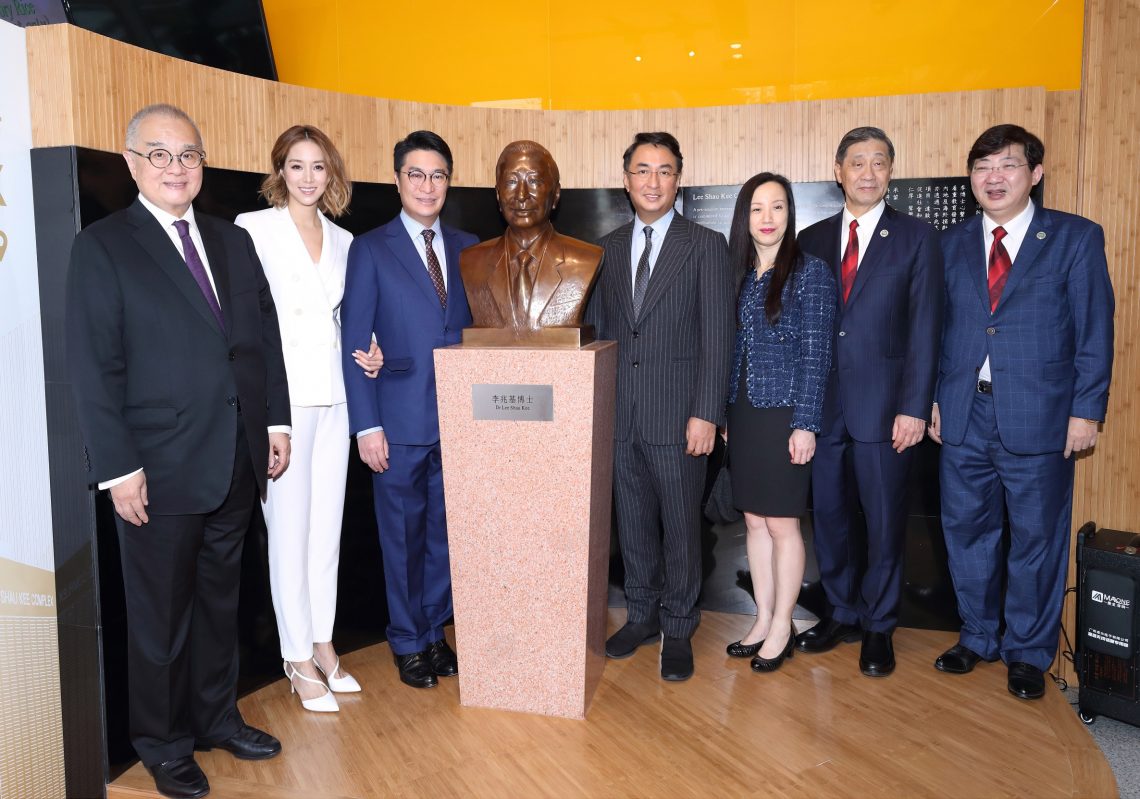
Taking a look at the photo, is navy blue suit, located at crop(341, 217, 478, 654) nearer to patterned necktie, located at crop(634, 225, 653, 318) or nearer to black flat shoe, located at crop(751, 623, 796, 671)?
patterned necktie, located at crop(634, 225, 653, 318)

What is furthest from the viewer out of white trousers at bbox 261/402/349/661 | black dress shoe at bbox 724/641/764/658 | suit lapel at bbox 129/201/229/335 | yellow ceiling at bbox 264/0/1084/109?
yellow ceiling at bbox 264/0/1084/109

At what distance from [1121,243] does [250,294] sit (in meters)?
3.39

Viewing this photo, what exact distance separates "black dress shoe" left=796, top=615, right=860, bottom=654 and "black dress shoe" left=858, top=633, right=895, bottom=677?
0.17 m

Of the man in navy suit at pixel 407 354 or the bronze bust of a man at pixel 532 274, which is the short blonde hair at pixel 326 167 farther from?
the bronze bust of a man at pixel 532 274

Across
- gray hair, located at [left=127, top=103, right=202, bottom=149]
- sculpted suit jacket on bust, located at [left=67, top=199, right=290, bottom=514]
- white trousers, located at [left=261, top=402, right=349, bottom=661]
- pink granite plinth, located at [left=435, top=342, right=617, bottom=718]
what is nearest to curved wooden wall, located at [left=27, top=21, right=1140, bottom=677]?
gray hair, located at [left=127, top=103, right=202, bottom=149]

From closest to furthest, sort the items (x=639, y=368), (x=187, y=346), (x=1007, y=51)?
(x=187, y=346) → (x=639, y=368) → (x=1007, y=51)

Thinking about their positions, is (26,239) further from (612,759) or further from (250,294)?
(612,759)

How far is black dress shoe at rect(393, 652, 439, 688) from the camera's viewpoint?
3188mm

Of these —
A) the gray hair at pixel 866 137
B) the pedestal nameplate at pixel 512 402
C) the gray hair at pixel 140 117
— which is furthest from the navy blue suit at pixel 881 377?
the gray hair at pixel 140 117

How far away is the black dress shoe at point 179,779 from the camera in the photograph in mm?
2525

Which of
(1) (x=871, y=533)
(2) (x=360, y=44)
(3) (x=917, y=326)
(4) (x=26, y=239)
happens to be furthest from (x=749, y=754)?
(2) (x=360, y=44)

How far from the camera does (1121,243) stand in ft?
11.0

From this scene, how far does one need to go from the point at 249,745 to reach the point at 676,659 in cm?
159

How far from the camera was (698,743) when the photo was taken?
9.00 feet
